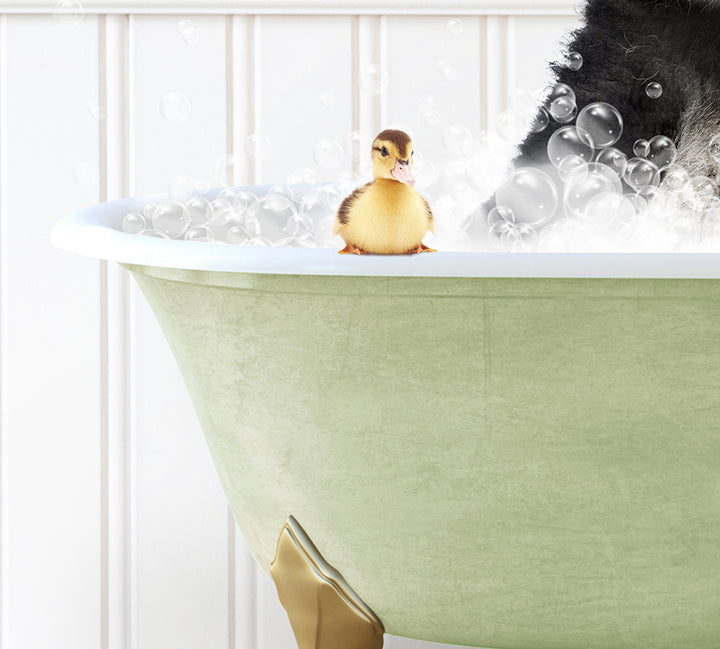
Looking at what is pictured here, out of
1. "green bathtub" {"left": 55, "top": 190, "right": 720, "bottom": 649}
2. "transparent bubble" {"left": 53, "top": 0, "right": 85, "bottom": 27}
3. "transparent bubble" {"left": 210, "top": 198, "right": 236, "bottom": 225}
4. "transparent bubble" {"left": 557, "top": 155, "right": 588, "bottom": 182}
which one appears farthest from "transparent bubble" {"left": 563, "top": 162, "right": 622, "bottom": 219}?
"transparent bubble" {"left": 53, "top": 0, "right": 85, "bottom": 27}

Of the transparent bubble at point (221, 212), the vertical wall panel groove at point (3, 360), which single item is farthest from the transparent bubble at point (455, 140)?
the vertical wall panel groove at point (3, 360)

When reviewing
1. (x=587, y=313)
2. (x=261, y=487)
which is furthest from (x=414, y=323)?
(x=261, y=487)

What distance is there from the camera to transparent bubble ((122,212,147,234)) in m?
0.98

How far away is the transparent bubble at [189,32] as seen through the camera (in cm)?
131

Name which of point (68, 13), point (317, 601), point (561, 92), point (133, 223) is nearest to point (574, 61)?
point (561, 92)

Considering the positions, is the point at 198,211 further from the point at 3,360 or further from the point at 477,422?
the point at 3,360

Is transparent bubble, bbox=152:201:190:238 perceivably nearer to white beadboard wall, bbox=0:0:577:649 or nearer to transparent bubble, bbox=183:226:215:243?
transparent bubble, bbox=183:226:215:243

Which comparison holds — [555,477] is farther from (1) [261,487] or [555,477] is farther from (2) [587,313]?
(1) [261,487]

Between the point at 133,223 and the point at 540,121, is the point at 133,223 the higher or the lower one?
the lower one

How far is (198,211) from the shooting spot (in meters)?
1.09

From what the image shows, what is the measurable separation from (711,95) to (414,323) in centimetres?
47

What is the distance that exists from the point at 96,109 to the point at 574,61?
829 mm

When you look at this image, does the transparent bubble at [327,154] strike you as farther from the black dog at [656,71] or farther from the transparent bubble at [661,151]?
the transparent bubble at [661,151]

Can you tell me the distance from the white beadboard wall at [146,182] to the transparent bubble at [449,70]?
16 mm
